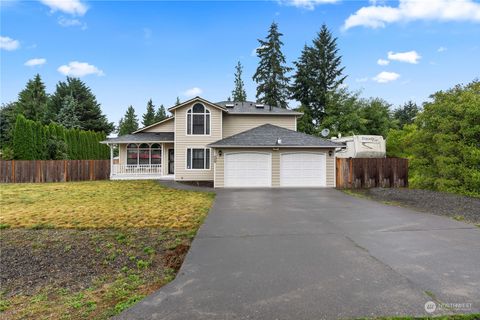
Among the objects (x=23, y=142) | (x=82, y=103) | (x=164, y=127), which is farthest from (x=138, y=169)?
(x=82, y=103)

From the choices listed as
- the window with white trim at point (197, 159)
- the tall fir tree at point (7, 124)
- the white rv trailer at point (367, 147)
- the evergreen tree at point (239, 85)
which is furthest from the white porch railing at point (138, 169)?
the evergreen tree at point (239, 85)

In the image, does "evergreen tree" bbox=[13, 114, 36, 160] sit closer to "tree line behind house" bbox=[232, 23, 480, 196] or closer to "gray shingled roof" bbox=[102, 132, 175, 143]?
"gray shingled roof" bbox=[102, 132, 175, 143]

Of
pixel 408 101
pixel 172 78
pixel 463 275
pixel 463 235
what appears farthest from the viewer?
pixel 408 101

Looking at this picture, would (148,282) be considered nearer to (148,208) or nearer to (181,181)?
(148,208)

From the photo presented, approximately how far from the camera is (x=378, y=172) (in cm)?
1396

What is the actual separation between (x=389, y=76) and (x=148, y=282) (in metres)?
31.5

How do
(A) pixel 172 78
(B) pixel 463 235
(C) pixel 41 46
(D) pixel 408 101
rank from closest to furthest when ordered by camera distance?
(B) pixel 463 235 < (C) pixel 41 46 < (A) pixel 172 78 < (D) pixel 408 101

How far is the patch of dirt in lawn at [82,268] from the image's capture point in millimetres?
2881

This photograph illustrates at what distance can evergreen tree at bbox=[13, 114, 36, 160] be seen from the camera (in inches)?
663

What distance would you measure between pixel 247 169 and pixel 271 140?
2209 mm

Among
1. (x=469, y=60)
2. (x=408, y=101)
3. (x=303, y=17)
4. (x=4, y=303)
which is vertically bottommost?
(x=4, y=303)

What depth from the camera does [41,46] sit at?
18562mm

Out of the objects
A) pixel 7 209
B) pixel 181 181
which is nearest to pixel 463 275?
pixel 7 209

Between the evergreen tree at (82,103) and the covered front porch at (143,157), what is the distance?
71.6ft
